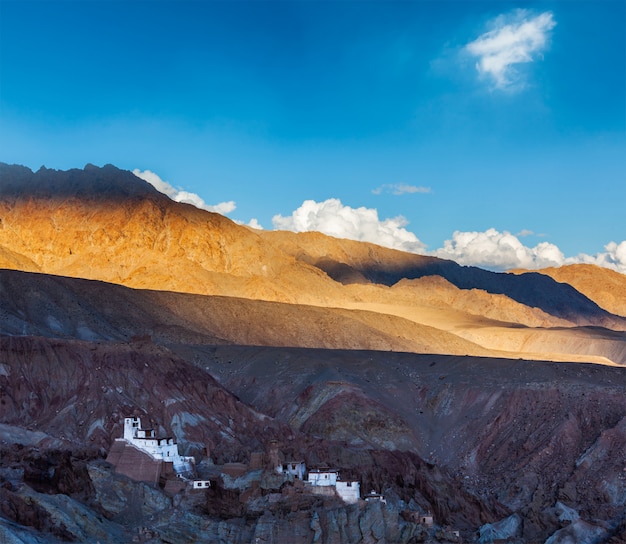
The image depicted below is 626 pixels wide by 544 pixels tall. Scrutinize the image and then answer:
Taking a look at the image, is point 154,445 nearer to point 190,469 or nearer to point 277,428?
point 190,469

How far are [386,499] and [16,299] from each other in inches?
2784

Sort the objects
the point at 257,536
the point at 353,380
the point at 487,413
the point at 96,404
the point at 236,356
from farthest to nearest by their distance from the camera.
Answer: the point at 236,356, the point at 353,380, the point at 487,413, the point at 96,404, the point at 257,536

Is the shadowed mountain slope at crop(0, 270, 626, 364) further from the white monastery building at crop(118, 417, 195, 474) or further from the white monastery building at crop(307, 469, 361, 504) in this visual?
the white monastery building at crop(307, 469, 361, 504)

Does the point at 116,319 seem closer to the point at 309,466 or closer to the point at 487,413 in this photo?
the point at 487,413

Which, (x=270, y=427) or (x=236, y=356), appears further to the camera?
(x=236, y=356)

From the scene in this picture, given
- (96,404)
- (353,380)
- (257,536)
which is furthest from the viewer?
(353,380)

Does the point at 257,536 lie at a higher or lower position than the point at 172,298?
lower

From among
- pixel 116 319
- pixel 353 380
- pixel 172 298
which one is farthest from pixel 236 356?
pixel 172 298

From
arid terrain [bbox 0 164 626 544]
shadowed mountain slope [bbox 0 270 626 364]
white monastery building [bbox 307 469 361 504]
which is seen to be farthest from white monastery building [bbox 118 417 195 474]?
shadowed mountain slope [bbox 0 270 626 364]

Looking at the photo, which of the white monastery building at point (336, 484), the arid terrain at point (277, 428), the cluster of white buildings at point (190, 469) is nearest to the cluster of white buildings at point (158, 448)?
the cluster of white buildings at point (190, 469)

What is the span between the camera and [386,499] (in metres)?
71.4

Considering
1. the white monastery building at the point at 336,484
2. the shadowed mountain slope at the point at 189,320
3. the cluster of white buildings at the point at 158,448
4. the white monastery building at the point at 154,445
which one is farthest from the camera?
the shadowed mountain slope at the point at 189,320

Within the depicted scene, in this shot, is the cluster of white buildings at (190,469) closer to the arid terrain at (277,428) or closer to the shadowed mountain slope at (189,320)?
the arid terrain at (277,428)

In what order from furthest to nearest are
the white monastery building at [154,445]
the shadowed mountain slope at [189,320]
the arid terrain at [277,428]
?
the shadowed mountain slope at [189,320] < the white monastery building at [154,445] < the arid terrain at [277,428]
